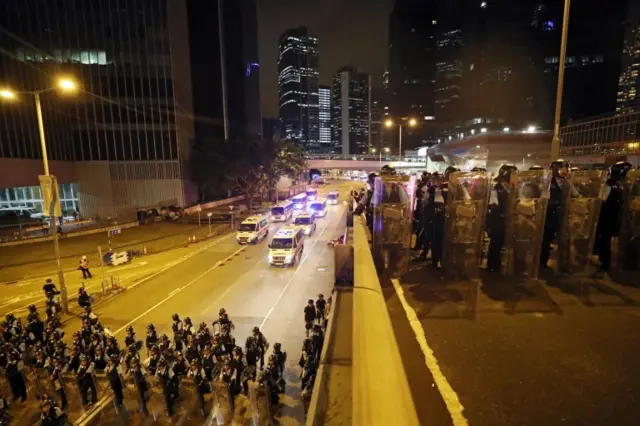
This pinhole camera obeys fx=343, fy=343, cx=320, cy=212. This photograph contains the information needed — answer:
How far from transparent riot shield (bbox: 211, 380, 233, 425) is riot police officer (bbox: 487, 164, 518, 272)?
7.43m

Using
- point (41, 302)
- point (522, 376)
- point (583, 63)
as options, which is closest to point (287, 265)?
point (41, 302)

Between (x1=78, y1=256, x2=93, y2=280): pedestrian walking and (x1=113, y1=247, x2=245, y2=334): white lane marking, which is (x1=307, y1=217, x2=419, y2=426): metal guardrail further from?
(x1=78, y1=256, x2=93, y2=280): pedestrian walking

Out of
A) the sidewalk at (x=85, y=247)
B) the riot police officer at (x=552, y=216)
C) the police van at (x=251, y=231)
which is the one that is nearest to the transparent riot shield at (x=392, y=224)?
the riot police officer at (x=552, y=216)

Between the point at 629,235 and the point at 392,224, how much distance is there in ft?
10.8

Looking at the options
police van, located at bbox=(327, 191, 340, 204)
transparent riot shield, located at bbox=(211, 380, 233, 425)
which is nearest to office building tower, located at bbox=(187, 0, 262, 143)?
police van, located at bbox=(327, 191, 340, 204)

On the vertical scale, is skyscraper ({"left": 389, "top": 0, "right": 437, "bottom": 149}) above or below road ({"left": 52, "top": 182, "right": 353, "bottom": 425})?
above

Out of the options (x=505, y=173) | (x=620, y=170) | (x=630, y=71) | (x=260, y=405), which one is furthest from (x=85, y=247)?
(x=630, y=71)

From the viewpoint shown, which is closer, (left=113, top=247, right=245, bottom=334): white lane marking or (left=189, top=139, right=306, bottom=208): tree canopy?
(left=113, top=247, right=245, bottom=334): white lane marking

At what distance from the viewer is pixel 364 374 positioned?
1688 mm

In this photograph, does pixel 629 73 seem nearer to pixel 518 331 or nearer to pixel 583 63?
pixel 583 63

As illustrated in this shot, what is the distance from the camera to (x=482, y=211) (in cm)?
498

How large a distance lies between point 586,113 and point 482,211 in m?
51.7

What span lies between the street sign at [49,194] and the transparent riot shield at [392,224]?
547 inches

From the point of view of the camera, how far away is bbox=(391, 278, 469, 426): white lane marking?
2.34 meters
